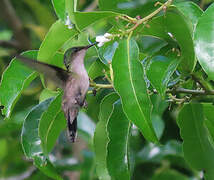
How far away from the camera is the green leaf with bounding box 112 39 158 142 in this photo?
169cm

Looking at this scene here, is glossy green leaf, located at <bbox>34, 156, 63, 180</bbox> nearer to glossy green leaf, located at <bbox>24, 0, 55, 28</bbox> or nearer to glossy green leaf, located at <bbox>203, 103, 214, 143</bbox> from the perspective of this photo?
glossy green leaf, located at <bbox>203, 103, 214, 143</bbox>

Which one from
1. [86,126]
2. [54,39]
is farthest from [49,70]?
[86,126]

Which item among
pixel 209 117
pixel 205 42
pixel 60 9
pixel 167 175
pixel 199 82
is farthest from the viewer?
pixel 167 175

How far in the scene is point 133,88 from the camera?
5.67 ft

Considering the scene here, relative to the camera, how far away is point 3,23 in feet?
18.5

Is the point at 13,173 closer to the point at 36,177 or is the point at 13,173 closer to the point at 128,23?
the point at 36,177

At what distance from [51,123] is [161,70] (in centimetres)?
53

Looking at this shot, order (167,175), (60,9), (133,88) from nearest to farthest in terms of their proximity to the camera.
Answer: (133,88) → (60,9) → (167,175)

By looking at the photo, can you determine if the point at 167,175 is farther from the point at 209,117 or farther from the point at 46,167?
the point at 46,167

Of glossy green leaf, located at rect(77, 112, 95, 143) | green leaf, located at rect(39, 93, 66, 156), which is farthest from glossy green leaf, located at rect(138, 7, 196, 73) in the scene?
glossy green leaf, located at rect(77, 112, 95, 143)

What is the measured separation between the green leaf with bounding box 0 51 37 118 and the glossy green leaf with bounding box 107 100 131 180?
36 cm

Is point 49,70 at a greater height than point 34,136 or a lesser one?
greater

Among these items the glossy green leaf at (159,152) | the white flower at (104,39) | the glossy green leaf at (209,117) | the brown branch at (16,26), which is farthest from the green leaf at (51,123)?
the brown branch at (16,26)

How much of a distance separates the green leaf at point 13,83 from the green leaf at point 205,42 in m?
0.68
